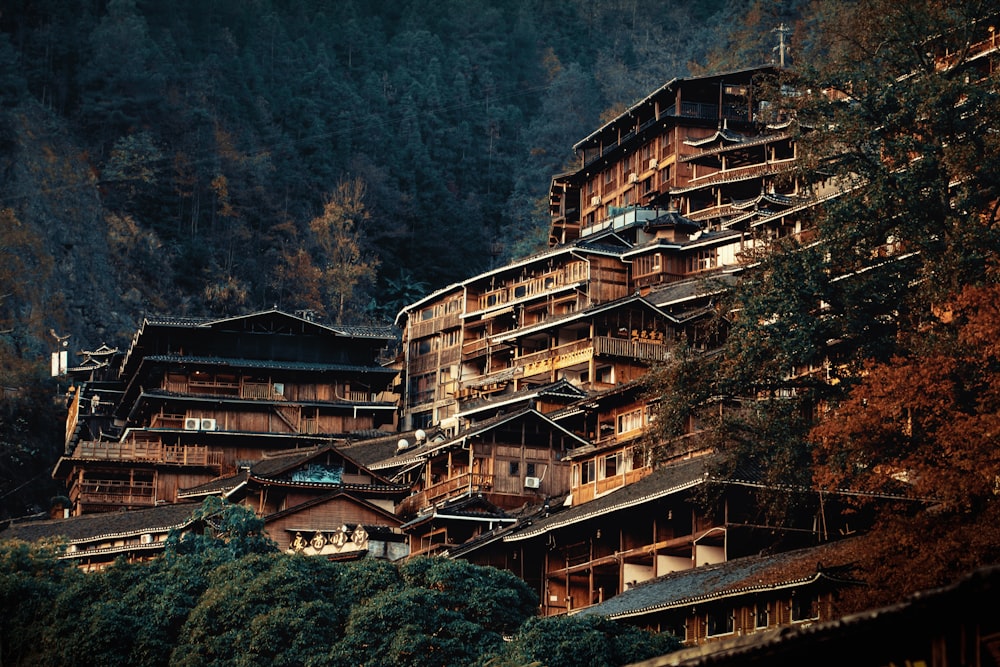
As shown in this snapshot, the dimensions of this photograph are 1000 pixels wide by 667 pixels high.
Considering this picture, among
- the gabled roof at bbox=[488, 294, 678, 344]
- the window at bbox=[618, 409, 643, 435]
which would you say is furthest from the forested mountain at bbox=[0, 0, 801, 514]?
the window at bbox=[618, 409, 643, 435]

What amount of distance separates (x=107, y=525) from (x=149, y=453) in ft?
31.6

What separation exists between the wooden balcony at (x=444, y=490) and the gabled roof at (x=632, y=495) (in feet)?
18.4

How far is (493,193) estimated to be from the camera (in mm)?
131750

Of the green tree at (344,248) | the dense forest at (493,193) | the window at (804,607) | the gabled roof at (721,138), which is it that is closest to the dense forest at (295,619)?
the dense forest at (493,193)

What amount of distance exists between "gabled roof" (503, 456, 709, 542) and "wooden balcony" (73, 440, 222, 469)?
28831 millimetres

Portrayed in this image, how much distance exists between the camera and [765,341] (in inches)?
1567

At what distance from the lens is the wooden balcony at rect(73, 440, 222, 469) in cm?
7550

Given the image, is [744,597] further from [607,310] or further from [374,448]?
[374,448]

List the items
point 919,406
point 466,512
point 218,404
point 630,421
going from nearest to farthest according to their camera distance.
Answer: point 919,406, point 630,421, point 466,512, point 218,404

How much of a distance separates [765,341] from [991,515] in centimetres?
980

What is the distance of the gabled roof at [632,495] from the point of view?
44938 millimetres

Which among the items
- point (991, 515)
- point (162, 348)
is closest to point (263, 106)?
point (162, 348)

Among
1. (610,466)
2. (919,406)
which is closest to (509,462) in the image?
(610,466)

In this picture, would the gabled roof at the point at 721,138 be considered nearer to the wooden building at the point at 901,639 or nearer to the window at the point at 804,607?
the window at the point at 804,607
